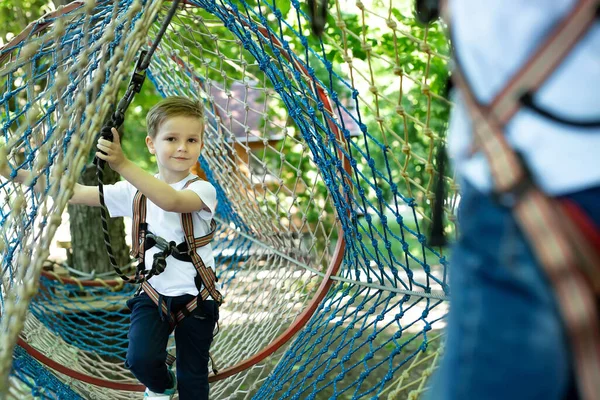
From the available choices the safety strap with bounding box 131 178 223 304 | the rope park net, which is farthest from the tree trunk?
the safety strap with bounding box 131 178 223 304

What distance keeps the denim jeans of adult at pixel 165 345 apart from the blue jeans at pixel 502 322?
4.37ft

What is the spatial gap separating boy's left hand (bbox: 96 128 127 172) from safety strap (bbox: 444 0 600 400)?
107 centimetres

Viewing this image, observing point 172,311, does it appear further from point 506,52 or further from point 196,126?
point 506,52

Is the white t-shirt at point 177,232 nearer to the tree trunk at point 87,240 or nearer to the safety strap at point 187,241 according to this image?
the safety strap at point 187,241

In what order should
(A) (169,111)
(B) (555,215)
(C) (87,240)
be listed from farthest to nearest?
(C) (87,240)
(A) (169,111)
(B) (555,215)

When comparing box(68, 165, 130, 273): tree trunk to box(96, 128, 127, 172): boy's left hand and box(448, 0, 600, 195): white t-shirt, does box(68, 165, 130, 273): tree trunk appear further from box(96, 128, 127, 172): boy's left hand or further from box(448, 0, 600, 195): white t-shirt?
box(448, 0, 600, 195): white t-shirt

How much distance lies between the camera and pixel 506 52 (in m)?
0.65

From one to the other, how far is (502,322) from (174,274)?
1405 millimetres

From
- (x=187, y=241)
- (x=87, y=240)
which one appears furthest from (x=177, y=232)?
(x=87, y=240)

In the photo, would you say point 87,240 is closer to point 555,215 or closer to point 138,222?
point 138,222

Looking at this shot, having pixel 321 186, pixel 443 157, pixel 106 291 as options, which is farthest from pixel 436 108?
pixel 443 157

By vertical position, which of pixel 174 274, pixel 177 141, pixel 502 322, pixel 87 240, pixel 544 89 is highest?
pixel 87 240

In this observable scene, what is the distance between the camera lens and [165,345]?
188 cm

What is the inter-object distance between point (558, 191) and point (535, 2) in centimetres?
19
